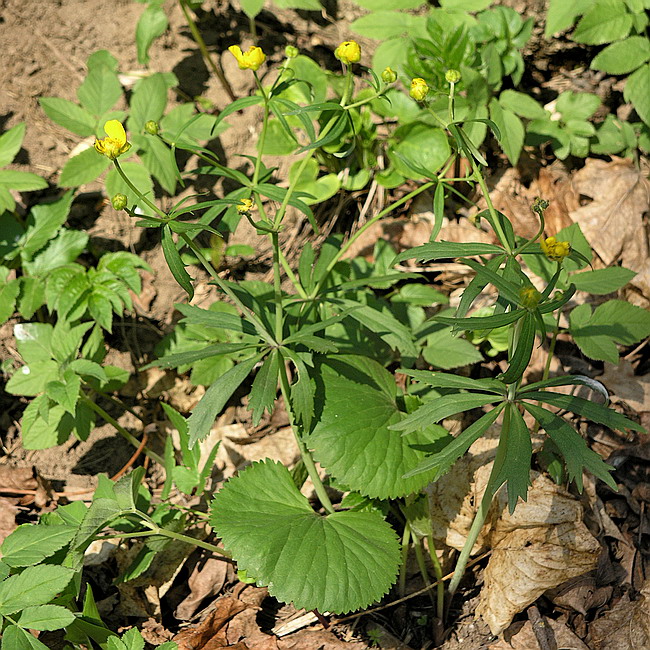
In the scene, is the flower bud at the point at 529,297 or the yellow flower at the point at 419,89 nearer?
the flower bud at the point at 529,297

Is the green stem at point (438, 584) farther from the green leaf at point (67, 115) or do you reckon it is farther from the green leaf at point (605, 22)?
the green leaf at point (605, 22)

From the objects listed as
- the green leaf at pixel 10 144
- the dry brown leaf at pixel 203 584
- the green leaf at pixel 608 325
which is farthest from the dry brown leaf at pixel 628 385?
the green leaf at pixel 10 144

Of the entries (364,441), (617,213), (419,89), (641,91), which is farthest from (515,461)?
(641,91)

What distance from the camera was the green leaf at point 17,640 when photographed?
177cm

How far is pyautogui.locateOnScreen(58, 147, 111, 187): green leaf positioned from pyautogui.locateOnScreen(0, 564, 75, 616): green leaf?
5.45 ft

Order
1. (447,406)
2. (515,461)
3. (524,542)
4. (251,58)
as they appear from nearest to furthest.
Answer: (515,461)
(447,406)
(251,58)
(524,542)

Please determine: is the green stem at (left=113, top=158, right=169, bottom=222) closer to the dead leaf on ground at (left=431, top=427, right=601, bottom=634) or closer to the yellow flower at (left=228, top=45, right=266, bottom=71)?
the yellow flower at (left=228, top=45, right=266, bottom=71)

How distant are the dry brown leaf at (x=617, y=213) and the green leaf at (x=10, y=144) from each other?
261 centimetres

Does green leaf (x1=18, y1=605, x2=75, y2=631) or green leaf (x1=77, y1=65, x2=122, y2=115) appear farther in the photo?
green leaf (x1=77, y1=65, x2=122, y2=115)

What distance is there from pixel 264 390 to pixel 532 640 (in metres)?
1.25

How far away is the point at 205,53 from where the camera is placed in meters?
3.23

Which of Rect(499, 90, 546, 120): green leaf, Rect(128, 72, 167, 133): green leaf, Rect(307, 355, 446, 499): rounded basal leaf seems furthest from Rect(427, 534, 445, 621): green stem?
Rect(128, 72, 167, 133): green leaf

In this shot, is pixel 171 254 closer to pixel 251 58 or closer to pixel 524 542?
pixel 251 58

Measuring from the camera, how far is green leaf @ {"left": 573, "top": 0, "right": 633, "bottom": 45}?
2969 millimetres
